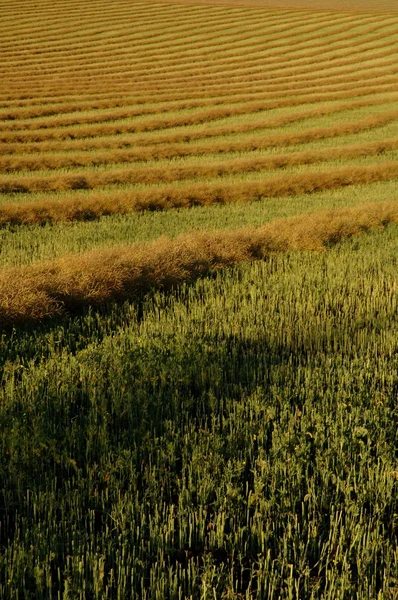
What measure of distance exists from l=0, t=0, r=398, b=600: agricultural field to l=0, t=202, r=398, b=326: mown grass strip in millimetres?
26

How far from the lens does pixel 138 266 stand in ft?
24.9

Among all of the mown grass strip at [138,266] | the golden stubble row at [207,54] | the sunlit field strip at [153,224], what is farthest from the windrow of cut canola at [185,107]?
the mown grass strip at [138,266]

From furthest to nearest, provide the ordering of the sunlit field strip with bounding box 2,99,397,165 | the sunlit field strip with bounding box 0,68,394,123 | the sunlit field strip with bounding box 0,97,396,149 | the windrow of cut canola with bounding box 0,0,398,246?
the sunlit field strip with bounding box 0,68,394,123
the sunlit field strip with bounding box 0,97,396,149
the sunlit field strip with bounding box 2,99,397,165
the windrow of cut canola with bounding box 0,0,398,246

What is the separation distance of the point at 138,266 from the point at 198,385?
2997 mm

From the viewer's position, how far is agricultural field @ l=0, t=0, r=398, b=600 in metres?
2.99

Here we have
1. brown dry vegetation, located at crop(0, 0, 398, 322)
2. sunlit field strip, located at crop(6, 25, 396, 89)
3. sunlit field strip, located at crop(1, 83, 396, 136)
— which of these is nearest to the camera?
brown dry vegetation, located at crop(0, 0, 398, 322)

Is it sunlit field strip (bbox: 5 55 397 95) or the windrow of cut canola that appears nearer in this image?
the windrow of cut canola

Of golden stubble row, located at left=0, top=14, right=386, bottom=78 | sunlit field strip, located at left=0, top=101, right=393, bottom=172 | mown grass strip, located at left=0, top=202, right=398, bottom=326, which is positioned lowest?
sunlit field strip, located at left=0, top=101, right=393, bottom=172

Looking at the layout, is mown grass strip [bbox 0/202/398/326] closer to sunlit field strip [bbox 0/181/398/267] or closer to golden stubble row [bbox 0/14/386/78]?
sunlit field strip [bbox 0/181/398/267]

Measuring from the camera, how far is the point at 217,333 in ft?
19.3

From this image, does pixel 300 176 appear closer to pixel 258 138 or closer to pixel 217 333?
pixel 258 138

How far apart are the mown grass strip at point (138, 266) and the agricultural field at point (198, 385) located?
3cm

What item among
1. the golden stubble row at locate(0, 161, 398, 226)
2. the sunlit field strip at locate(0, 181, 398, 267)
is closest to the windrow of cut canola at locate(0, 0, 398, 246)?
the golden stubble row at locate(0, 161, 398, 226)

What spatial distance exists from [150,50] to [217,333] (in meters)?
39.8
